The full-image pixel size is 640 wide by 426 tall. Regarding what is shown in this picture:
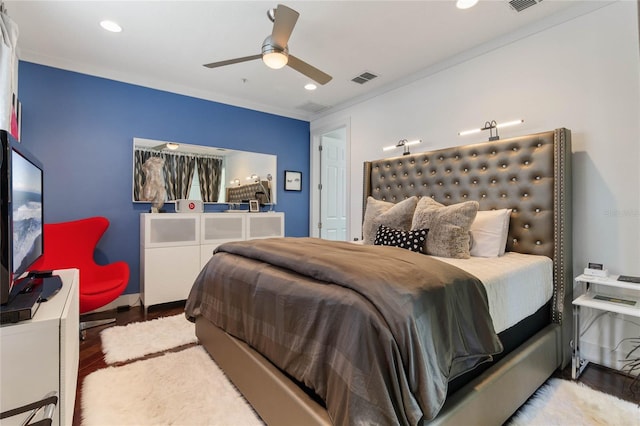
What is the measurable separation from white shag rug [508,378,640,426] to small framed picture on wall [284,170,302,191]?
12.6ft

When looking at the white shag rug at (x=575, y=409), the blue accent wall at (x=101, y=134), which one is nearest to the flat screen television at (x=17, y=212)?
the blue accent wall at (x=101, y=134)

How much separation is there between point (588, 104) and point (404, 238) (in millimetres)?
1698

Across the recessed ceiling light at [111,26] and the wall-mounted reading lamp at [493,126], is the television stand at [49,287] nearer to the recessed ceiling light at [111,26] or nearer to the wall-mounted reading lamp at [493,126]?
Result: the recessed ceiling light at [111,26]

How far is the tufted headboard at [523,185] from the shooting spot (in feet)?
7.18

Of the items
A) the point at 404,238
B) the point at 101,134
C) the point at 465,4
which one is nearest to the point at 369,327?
the point at 404,238

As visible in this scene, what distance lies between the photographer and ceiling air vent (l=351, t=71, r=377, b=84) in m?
3.40

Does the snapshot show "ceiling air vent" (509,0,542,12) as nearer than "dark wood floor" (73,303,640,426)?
No

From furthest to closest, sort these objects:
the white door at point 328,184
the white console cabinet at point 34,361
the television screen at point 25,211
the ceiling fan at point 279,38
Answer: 1. the white door at point 328,184
2. the ceiling fan at point 279,38
3. the television screen at point 25,211
4. the white console cabinet at point 34,361

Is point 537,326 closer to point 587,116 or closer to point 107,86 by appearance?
point 587,116

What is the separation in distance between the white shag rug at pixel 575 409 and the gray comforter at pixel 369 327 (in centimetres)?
66

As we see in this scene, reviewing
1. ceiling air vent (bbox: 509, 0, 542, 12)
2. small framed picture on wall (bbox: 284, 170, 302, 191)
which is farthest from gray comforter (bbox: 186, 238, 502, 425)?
small framed picture on wall (bbox: 284, 170, 302, 191)

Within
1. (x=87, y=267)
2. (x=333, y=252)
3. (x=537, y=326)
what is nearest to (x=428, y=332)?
(x=333, y=252)

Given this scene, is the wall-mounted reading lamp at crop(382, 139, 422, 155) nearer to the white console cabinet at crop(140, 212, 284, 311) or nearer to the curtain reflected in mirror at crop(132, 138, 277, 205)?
the curtain reflected in mirror at crop(132, 138, 277, 205)

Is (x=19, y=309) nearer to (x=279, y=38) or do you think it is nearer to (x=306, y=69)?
(x=279, y=38)
